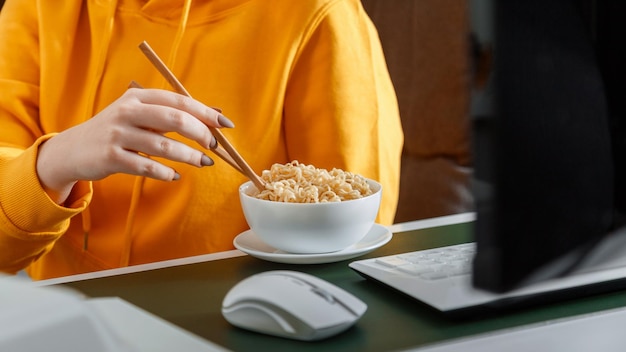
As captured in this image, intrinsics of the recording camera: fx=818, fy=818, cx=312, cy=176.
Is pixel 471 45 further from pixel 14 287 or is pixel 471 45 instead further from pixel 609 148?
pixel 14 287

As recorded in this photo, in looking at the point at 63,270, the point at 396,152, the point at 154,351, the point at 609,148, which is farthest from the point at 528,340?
the point at 63,270

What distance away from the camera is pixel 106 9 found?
1.18 meters

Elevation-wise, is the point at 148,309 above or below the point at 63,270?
above

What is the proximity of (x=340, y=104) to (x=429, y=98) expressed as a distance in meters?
1.38

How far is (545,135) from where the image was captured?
0.49m

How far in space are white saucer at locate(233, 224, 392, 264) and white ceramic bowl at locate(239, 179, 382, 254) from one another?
10 millimetres

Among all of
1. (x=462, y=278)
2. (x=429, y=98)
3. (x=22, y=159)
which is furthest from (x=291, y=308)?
(x=429, y=98)

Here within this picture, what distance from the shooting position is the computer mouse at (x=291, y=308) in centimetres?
59

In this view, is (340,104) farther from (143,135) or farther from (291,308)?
(291,308)

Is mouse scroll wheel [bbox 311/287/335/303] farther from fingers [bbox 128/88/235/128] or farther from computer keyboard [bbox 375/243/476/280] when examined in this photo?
fingers [bbox 128/88/235/128]

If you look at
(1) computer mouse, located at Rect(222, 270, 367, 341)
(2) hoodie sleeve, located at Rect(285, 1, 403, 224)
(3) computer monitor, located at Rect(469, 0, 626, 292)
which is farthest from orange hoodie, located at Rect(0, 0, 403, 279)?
(3) computer monitor, located at Rect(469, 0, 626, 292)

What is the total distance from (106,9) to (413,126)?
150cm

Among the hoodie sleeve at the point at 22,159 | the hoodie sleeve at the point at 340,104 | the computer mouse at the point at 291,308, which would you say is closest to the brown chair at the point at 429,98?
the hoodie sleeve at the point at 340,104

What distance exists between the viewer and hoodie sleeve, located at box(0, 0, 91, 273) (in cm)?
99
